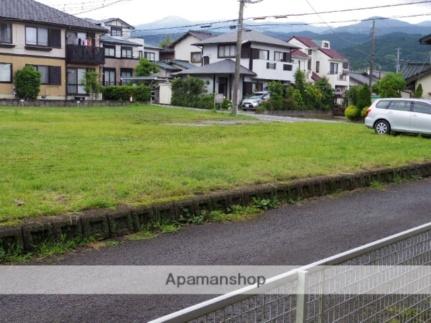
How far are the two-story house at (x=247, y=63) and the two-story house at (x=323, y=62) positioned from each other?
1242cm

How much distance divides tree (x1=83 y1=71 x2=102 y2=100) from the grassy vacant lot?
2268 cm

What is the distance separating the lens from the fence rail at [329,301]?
2287 millimetres

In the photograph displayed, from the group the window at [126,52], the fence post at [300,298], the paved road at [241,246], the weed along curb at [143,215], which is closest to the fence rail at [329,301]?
the fence post at [300,298]

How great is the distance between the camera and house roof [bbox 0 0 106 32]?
121 feet

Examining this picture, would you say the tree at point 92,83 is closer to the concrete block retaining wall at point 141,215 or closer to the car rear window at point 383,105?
the car rear window at point 383,105

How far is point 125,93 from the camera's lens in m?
40.0

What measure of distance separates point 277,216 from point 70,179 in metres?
2.98

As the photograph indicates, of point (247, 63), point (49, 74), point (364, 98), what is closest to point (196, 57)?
point (247, 63)

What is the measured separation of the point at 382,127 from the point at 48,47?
2702 cm

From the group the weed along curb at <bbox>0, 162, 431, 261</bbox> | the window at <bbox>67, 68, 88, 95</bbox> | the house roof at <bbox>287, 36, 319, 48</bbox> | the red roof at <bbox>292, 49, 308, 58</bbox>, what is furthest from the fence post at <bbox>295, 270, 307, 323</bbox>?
the house roof at <bbox>287, 36, 319, 48</bbox>

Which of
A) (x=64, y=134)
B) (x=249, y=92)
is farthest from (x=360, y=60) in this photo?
(x=64, y=134)

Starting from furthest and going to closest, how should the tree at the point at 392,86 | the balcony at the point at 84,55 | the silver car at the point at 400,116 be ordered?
1. the balcony at the point at 84,55
2. the tree at the point at 392,86
3. the silver car at the point at 400,116

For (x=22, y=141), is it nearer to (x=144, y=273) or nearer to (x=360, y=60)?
(x=144, y=273)

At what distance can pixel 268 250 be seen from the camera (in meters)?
5.93
